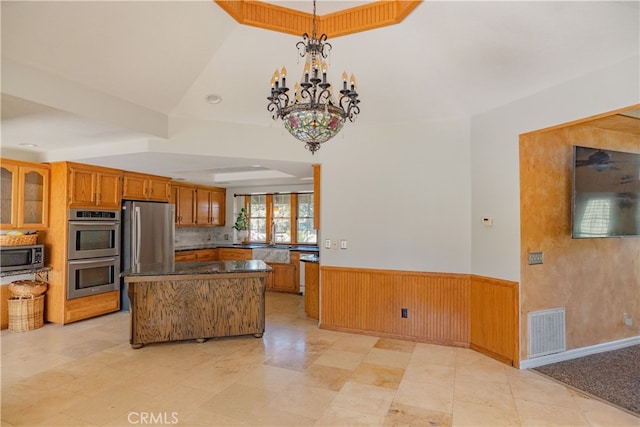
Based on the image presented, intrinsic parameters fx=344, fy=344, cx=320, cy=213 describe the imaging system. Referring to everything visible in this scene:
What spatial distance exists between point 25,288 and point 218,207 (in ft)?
12.4

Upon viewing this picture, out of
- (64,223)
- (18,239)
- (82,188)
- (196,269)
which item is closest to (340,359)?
(196,269)

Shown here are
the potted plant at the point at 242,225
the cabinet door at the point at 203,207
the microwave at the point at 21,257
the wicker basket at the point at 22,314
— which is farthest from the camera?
the potted plant at the point at 242,225

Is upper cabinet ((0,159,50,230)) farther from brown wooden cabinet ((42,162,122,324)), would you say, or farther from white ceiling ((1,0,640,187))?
white ceiling ((1,0,640,187))

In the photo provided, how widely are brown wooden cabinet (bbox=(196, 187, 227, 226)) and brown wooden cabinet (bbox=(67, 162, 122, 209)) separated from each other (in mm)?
2030

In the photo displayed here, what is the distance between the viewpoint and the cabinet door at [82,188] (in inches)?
184

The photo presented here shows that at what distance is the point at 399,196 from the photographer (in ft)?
13.9

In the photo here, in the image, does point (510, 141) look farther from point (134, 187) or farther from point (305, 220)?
point (134, 187)

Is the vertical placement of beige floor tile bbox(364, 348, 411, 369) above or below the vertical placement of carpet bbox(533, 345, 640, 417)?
above

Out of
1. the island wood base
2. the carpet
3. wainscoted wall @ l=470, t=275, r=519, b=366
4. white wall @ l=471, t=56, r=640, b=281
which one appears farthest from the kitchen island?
the carpet

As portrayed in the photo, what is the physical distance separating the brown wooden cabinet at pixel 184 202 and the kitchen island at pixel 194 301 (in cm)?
275

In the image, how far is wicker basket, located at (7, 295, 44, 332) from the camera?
4445 mm

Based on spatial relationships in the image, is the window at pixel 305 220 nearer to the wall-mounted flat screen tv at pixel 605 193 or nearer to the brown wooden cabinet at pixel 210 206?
the brown wooden cabinet at pixel 210 206

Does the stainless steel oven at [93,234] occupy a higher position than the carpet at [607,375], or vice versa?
the stainless steel oven at [93,234]

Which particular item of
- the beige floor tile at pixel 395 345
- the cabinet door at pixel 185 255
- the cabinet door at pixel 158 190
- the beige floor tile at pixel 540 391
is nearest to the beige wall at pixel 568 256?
the beige floor tile at pixel 540 391
